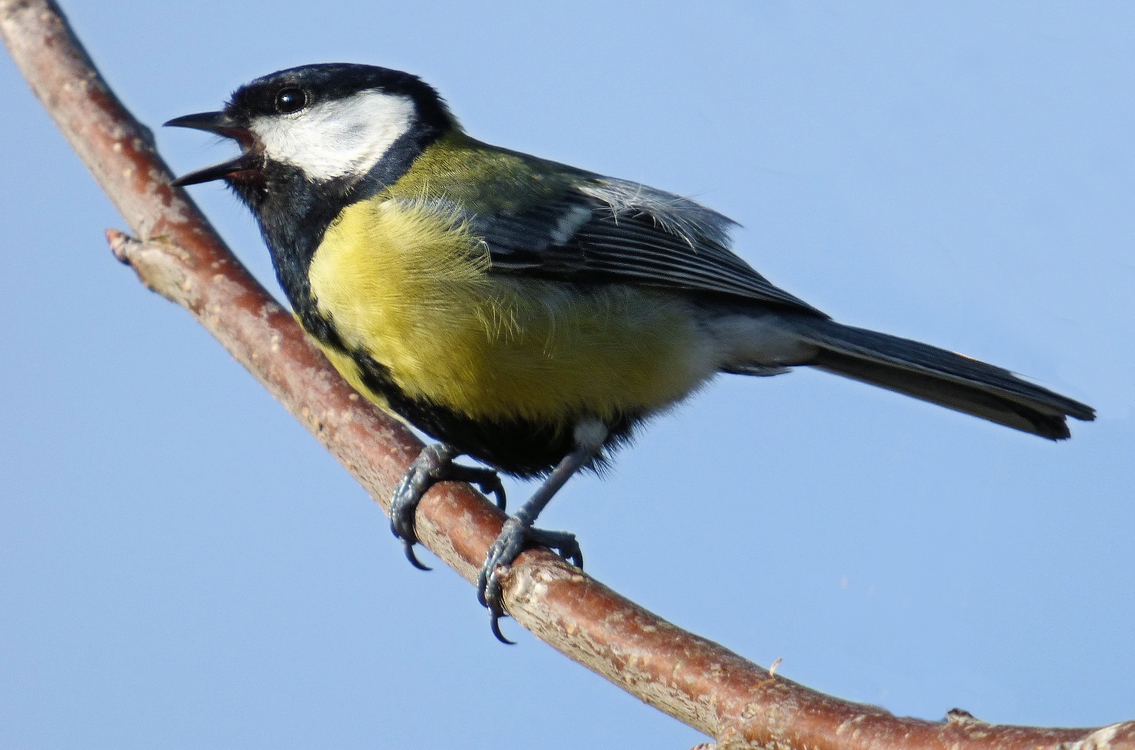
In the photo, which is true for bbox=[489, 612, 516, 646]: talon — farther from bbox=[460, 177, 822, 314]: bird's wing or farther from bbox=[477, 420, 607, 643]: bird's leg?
bbox=[460, 177, 822, 314]: bird's wing

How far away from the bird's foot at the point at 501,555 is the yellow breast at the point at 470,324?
26 cm

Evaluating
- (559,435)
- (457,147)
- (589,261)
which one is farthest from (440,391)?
(457,147)

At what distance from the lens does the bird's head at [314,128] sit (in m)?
2.31

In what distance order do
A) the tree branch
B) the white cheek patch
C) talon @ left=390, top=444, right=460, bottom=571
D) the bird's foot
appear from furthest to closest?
the white cheek patch
talon @ left=390, top=444, right=460, bottom=571
the bird's foot
the tree branch

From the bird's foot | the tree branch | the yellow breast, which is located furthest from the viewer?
the yellow breast

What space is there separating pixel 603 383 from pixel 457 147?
2.33 ft

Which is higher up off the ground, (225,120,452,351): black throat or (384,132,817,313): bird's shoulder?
(384,132,817,313): bird's shoulder

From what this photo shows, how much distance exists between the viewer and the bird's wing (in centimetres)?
223

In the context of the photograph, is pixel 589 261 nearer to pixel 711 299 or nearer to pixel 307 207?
pixel 711 299

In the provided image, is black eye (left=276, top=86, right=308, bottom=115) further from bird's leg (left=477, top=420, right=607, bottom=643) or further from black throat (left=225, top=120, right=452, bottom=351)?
bird's leg (left=477, top=420, right=607, bottom=643)

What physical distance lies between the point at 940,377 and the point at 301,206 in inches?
56.3

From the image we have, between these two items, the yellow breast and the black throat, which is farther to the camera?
the black throat

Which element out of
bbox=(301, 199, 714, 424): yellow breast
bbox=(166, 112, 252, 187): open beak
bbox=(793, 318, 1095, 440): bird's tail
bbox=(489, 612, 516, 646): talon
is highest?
bbox=(793, 318, 1095, 440): bird's tail

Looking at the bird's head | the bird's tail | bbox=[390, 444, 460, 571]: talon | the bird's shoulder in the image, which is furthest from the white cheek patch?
the bird's tail
